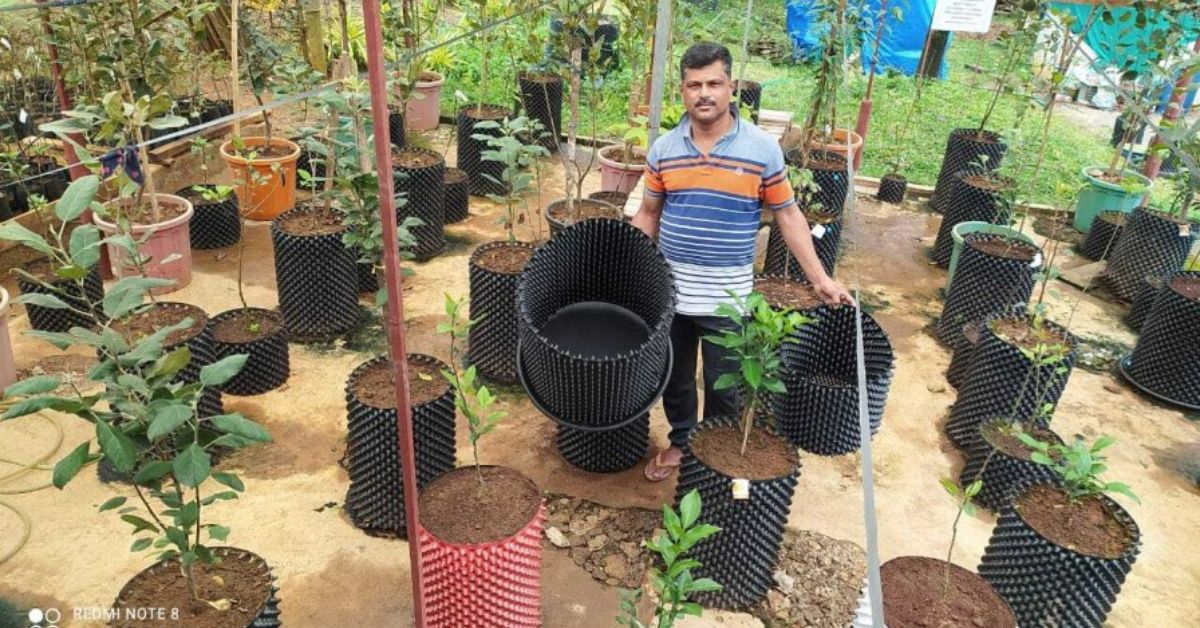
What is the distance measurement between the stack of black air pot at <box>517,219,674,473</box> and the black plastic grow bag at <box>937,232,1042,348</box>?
2230 mm

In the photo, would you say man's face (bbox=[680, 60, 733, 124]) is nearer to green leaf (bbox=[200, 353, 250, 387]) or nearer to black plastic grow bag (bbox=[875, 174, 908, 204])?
green leaf (bbox=[200, 353, 250, 387])

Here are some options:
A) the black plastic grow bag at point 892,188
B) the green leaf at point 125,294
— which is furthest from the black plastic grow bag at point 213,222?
the black plastic grow bag at point 892,188

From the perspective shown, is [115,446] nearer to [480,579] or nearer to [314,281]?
[480,579]

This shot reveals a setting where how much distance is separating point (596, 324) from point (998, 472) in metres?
1.61

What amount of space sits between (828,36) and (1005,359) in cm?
211

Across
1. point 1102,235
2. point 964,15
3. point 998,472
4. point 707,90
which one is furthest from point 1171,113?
point 707,90

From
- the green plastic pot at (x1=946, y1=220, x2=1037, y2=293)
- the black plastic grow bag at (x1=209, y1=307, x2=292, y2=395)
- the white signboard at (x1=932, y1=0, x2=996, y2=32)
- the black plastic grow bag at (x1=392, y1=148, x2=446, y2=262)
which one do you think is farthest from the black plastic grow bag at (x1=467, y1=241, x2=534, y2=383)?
the white signboard at (x1=932, y1=0, x2=996, y2=32)

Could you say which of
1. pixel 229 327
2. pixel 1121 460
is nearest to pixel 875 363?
pixel 1121 460

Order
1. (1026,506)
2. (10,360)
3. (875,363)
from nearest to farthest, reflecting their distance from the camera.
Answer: (1026,506) → (875,363) → (10,360)

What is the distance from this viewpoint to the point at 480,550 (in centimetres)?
203

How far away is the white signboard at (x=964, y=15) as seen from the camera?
5.56 m

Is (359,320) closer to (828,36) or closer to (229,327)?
(229,327)

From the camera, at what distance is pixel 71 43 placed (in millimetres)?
3967

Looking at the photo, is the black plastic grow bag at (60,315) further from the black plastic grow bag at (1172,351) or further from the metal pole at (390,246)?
the black plastic grow bag at (1172,351)
